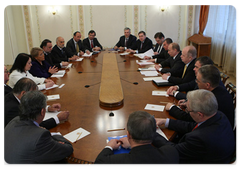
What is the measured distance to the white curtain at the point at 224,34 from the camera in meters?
6.03

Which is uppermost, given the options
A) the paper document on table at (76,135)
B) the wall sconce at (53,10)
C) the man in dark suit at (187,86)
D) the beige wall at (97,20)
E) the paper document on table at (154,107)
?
the wall sconce at (53,10)

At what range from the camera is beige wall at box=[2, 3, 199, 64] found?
789 cm

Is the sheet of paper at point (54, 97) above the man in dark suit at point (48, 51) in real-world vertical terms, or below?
below

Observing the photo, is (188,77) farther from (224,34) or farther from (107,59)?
(224,34)

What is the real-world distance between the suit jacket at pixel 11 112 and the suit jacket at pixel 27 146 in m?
0.46

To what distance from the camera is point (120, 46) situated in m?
6.86

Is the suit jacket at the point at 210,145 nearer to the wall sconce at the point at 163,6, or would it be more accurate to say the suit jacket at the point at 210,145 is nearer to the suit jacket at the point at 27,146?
the suit jacket at the point at 27,146

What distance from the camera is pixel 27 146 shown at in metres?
1.42

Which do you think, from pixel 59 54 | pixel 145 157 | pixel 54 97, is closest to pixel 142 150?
pixel 145 157

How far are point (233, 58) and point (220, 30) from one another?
4.35 feet

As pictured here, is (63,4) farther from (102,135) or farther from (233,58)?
(102,135)

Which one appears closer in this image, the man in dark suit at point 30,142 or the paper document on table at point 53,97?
the man in dark suit at point 30,142

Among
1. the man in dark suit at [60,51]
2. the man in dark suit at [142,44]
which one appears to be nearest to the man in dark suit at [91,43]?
the man in dark suit at [142,44]

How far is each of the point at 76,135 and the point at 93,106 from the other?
2.04ft
